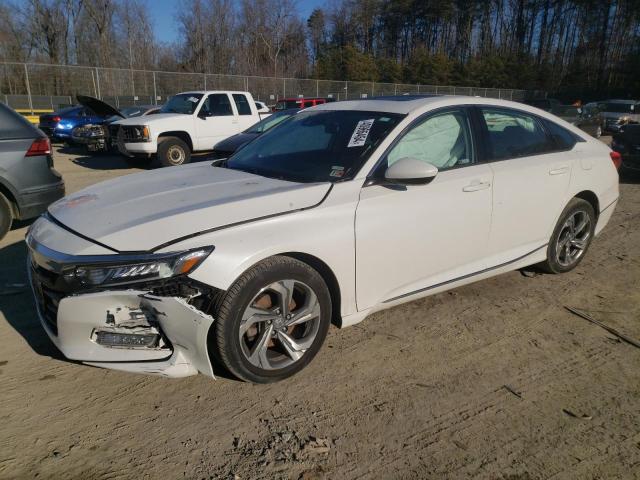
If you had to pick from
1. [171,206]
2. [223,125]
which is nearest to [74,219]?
[171,206]

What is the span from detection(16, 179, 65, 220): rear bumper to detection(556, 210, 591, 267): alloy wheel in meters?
5.33

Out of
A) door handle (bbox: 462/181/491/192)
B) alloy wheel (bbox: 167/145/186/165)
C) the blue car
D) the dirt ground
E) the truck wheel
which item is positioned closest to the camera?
the dirt ground

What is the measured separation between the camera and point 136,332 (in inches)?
100

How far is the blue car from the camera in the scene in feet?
52.7

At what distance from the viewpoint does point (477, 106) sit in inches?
149

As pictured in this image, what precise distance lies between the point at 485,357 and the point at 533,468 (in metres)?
0.99

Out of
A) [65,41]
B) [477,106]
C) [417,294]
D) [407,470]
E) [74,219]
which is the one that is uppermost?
[65,41]

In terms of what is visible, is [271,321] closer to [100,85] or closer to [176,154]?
[176,154]

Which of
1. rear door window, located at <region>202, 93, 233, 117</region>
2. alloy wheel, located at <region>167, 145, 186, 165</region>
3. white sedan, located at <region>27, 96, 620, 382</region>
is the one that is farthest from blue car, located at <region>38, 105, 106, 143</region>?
white sedan, located at <region>27, 96, 620, 382</region>

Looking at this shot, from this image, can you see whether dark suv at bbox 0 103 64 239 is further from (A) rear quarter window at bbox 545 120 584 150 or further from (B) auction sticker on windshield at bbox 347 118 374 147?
(A) rear quarter window at bbox 545 120 584 150

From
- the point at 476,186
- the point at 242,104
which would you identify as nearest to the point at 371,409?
the point at 476,186

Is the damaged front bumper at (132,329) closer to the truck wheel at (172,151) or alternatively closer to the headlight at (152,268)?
the headlight at (152,268)

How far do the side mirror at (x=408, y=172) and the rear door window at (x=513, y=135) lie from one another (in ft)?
3.18

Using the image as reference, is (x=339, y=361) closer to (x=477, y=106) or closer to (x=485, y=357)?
(x=485, y=357)
